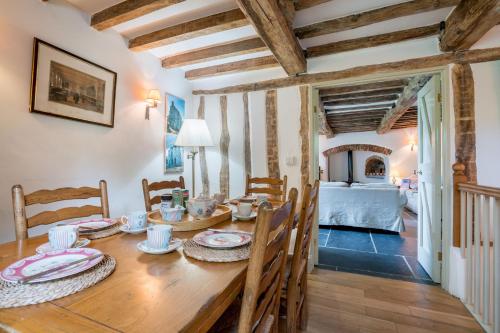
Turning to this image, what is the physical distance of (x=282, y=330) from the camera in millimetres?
1622

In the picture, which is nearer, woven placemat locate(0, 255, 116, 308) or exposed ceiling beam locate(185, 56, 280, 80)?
woven placemat locate(0, 255, 116, 308)

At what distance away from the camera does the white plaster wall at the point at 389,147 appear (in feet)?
24.9

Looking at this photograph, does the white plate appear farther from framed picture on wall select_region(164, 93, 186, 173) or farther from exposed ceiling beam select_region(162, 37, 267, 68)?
exposed ceiling beam select_region(162, 37, 267, 68)

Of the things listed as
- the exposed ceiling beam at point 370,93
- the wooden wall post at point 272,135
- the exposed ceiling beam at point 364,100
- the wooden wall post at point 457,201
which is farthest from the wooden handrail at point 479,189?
the exposed ceiling beam at point 364,100

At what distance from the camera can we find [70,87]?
1.92 m

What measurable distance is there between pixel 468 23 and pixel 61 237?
9.29ft

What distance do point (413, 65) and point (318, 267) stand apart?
229cm

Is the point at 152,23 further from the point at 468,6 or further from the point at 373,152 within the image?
the point at 373,152

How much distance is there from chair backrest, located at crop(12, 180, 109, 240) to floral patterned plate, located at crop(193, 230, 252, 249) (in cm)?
80

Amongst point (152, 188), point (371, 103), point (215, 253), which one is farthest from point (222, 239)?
point (371, 103)

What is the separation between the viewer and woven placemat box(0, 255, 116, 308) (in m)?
0.60

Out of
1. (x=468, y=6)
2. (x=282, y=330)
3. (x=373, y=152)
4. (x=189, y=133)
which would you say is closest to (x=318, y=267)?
(x=282, y=330)

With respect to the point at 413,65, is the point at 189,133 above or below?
below

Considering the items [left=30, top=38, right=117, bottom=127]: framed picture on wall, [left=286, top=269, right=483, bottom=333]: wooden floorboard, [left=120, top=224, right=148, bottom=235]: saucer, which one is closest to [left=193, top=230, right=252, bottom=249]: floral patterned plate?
[left=120, top=224, right=148, bottom=235]: saucer
